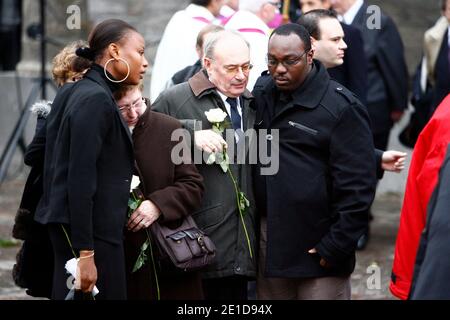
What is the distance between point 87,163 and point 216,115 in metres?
0.92

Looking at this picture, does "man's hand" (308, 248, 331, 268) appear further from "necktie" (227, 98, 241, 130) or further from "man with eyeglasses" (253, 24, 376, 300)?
"necktie" (227, 98, 241, 130)

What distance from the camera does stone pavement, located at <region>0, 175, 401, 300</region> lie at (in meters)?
→ 8.12

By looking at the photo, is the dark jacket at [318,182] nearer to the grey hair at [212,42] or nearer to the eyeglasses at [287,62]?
the eyeglasses at [287,62]

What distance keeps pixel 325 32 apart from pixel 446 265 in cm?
301

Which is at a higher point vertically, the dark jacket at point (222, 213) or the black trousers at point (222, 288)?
the dark jacket at point (222, 213)

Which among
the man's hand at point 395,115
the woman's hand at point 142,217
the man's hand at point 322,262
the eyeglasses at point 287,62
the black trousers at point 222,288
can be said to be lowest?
the black trousers at point 222,288

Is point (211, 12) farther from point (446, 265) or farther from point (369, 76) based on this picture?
point (446, 265)

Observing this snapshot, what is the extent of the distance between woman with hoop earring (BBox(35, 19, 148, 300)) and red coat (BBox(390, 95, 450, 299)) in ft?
4.10

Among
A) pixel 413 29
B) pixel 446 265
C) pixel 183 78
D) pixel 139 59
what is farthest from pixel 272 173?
pixel 413 29

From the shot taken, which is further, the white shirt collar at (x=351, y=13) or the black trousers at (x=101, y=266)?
the white shirt collar at (x=351, y=13)

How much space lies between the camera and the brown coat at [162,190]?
576 cm

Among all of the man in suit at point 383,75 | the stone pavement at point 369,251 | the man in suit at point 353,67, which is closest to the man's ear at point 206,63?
the man in suit at point 353,67

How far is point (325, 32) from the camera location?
6742mm

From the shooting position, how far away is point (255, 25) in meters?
7.58
